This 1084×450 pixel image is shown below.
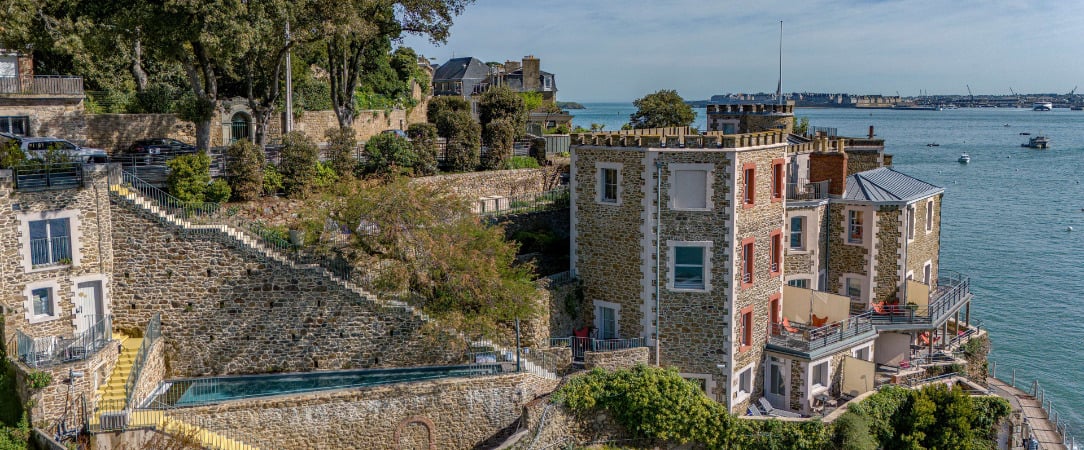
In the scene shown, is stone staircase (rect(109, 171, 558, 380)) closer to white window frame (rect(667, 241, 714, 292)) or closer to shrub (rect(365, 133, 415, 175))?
white window frame (rect(667, 241, 714, 292))

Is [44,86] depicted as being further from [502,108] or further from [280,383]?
[502,108]

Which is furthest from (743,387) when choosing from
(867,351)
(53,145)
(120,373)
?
(53,145)

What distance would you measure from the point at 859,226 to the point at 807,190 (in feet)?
9.14

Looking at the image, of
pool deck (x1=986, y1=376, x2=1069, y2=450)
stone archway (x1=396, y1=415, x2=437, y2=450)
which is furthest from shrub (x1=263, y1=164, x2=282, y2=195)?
pool deck (x1=986, y1=376, x2=1069, y2=450)

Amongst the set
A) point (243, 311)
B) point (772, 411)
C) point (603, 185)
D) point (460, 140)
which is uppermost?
point (460, 140)

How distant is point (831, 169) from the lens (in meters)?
38.1

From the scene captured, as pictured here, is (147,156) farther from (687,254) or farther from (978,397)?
(978,397)

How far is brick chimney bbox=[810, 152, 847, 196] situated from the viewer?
3788cm

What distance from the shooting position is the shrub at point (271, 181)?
33.2 m

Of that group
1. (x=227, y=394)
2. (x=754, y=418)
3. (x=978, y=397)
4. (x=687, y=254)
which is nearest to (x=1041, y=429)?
(x=978, y=397)

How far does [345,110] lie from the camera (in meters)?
43.2

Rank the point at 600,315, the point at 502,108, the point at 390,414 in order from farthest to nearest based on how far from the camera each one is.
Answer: the point at 502,108 → the point at 600,315 → the point at 390,414

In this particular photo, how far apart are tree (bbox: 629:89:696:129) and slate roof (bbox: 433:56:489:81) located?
35.5 metres

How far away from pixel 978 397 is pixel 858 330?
186 inches
